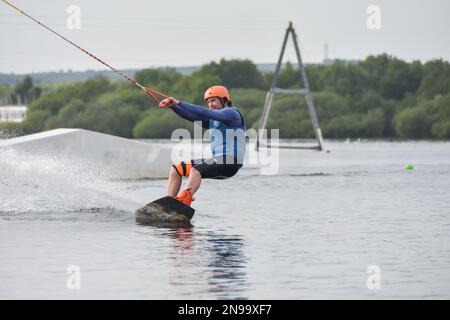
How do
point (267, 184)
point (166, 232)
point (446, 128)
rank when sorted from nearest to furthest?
point (166, 232) < point (267, 184) < point (446, 128)

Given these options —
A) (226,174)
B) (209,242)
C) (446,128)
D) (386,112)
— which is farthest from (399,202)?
(386,112)

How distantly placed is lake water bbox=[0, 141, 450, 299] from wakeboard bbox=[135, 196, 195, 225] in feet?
0.84

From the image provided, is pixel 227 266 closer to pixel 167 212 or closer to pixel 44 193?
pixel 167 212

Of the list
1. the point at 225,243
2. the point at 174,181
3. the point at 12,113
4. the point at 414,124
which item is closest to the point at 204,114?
the point at 174,181

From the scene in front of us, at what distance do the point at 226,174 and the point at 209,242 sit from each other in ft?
7.16

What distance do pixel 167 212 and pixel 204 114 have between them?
146 centimetres

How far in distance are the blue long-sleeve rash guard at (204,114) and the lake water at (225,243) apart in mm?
1296

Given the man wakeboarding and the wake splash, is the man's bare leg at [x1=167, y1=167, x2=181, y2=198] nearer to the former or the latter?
the man wakeboarding

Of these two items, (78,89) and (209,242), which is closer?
(209,242)

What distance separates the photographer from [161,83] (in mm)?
123438

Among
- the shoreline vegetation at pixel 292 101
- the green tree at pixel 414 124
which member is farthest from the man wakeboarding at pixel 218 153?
the green tree at pixel 414 124

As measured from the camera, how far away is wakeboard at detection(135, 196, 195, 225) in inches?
615

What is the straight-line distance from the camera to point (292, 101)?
108m
